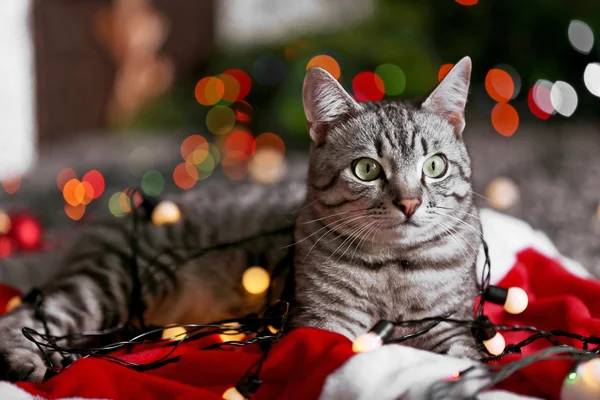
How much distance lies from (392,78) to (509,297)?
68.3 inches

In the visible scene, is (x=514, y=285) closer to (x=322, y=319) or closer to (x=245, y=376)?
(x=322, y=319)

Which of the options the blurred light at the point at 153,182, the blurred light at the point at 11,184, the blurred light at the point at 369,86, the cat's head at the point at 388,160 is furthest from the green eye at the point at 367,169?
the blurred light at the point at 11,184

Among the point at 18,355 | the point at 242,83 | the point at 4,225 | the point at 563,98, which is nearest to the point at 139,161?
the point at 242,83

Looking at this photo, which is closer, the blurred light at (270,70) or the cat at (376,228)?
the cat at (376,228)

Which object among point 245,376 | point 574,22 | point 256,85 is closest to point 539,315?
point 245,376

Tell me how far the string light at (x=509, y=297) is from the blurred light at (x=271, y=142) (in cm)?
192

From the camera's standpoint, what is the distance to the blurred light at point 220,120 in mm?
3320

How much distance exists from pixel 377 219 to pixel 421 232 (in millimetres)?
89

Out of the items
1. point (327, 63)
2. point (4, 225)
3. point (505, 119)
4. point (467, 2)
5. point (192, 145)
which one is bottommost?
point (4, 225)

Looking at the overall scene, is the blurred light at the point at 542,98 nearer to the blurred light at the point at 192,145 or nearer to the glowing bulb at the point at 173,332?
the blurred light at the point at 192,145

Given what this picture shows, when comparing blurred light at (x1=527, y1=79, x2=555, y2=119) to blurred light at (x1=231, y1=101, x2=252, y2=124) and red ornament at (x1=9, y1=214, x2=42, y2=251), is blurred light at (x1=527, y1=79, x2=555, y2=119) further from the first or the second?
red ornament at (x1=9, y1=214, x2=42, y2=251)

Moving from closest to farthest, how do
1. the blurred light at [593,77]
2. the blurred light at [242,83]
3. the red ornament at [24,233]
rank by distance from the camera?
the red ornament at [24,233], the blurred light at [593,77], the blurred light at [242,83]

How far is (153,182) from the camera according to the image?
2666 millimetres

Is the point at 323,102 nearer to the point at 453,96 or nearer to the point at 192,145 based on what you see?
the point at 453,96
